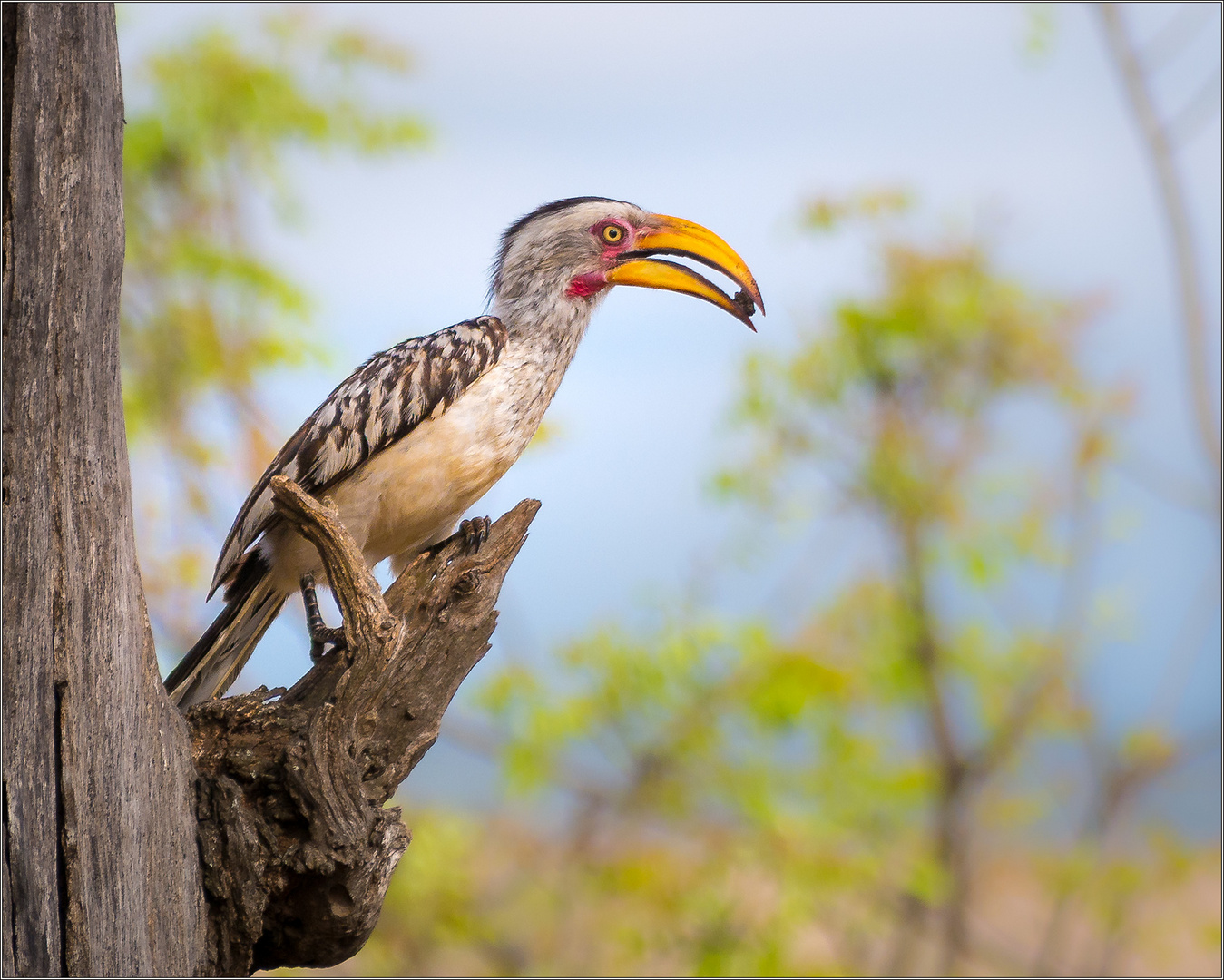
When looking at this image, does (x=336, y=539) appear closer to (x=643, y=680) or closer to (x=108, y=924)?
(x=108, y=924)

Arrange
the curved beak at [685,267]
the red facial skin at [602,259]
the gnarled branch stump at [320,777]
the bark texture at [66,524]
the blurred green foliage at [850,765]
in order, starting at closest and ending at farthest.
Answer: the bark texture at [66,524] → the gnarled branch stump at [320,777] → the curved beak at [685,267] → the red facial skin at [602,259] → the blurred green foliage at [850,765]

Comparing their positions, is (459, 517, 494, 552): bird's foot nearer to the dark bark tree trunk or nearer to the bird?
the bird

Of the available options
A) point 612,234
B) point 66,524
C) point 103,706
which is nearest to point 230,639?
point 103,706

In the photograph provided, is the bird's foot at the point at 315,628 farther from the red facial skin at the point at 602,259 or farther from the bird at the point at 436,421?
the red facial skin at the point at 602,259

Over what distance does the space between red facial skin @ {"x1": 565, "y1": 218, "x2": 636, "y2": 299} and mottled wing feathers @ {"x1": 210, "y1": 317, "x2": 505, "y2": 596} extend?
14.5 inches

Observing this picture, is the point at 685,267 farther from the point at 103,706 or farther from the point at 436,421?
the point at 103,706

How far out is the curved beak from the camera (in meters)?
3.64

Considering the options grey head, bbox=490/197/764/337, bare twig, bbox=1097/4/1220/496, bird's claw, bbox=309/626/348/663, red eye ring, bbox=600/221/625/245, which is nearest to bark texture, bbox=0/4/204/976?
bird's claw, bbox=309/626/348/663

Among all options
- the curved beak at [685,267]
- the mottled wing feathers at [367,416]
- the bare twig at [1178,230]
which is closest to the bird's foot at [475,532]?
the mottled wing feathers at [367,416]

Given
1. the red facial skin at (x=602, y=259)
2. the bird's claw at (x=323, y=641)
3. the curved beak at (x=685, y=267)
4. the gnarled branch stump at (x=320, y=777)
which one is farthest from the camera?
the red facial skin at (x=602, y=259)

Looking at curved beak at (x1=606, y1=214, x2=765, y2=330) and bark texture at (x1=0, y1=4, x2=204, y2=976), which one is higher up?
curved beak at (x1=606, y1=214, x2=765, y2=330)

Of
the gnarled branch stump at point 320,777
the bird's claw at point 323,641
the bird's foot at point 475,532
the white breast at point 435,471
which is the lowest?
the gnarled branch stump at point 320,777

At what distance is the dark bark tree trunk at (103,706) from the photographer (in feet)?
7.75

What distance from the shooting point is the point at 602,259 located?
3.81 meters
